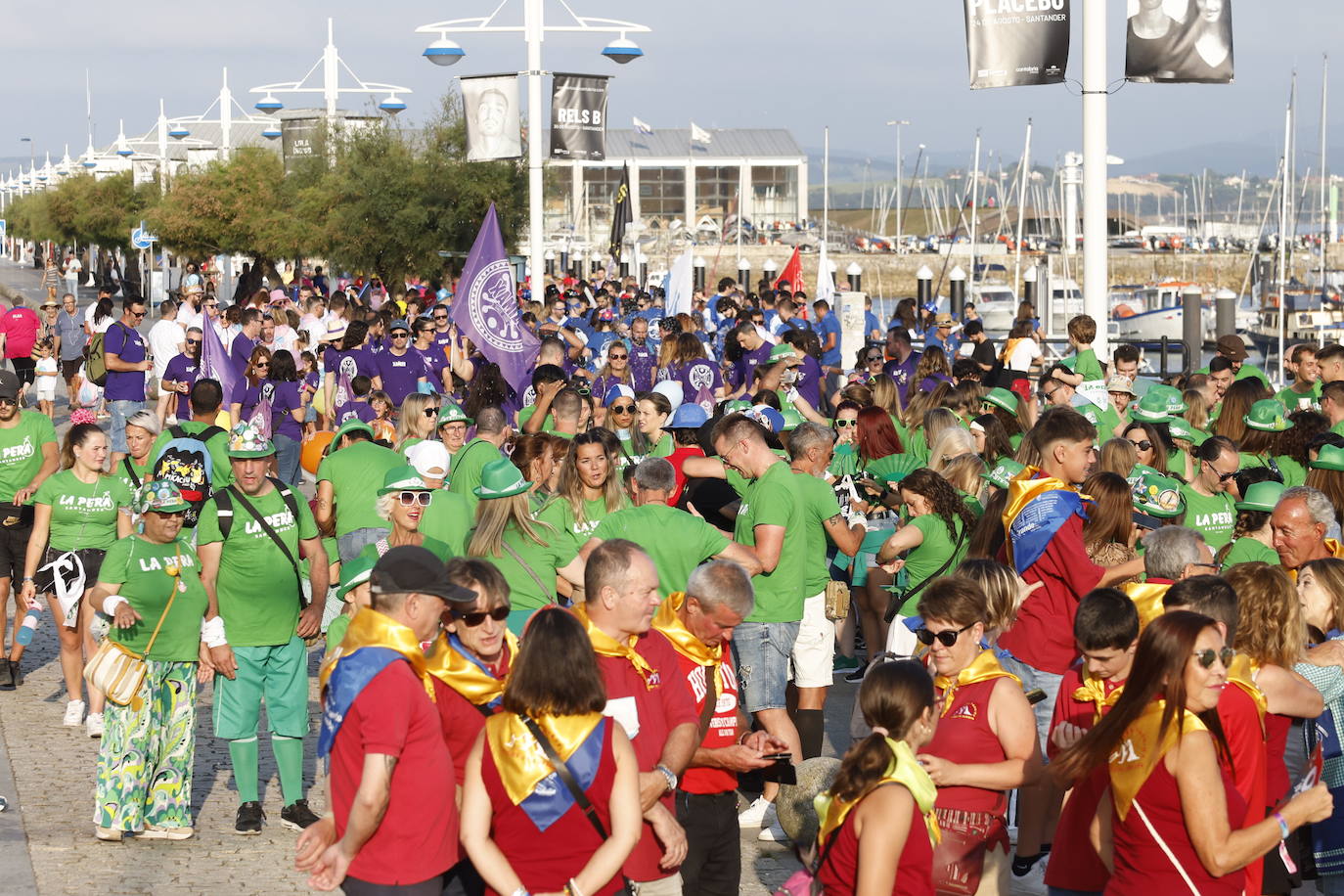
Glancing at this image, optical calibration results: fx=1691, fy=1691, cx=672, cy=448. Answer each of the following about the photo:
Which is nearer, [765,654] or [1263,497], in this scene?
[1263,497]

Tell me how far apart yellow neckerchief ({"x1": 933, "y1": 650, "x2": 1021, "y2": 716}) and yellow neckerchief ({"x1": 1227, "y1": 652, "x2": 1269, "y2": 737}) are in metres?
0.72

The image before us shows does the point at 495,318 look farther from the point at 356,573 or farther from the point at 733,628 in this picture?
the point at 356,573

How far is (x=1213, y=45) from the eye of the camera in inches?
527

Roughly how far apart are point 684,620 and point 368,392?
876cm

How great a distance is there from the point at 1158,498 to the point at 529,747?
4447mm

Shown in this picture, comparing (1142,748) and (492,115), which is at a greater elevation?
(492,115)

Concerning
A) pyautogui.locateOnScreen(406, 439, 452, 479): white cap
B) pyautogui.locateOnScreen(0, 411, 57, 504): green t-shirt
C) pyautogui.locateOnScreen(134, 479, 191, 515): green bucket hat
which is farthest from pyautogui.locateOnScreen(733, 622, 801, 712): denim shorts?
pyautogui.locateOnScreen(0, 411, 57, 504): green t-shirt

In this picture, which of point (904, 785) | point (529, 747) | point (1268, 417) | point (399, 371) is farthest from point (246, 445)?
point (399, 371)

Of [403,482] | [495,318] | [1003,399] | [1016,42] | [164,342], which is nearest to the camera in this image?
[403,482]

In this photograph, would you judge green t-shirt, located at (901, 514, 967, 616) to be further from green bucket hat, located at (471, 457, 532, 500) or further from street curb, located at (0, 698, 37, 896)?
street curb, located at (0, 698, 37, 896)

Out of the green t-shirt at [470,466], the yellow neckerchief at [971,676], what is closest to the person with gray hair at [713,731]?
the yellow neckerchief at [971,676]

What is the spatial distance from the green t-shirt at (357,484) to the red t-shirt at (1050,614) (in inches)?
142

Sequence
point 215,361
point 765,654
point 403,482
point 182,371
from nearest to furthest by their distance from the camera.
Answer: point 403,482 → point 765,654 → point 215,361 → point 182,371

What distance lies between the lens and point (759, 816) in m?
7.89
